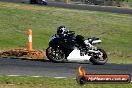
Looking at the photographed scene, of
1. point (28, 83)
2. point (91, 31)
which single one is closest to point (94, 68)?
point (28, 83)

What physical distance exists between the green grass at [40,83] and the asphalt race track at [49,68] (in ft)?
3.73

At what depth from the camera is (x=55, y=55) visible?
18.5 m

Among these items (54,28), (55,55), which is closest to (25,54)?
(55,55)

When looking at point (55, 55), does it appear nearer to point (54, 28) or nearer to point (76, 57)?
point (76, 57)

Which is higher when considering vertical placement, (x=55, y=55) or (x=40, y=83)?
(x=40, y=83)

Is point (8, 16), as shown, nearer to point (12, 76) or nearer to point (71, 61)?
point (71, 61)

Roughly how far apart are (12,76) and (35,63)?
11.0 ft

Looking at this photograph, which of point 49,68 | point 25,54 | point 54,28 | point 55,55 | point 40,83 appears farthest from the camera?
point 54,28

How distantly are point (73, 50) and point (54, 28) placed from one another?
15942mm

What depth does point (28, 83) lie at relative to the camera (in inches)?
520

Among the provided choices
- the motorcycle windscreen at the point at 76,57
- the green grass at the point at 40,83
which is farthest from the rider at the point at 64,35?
the green grass at the point at 40,83

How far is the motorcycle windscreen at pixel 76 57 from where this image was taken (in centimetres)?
1861

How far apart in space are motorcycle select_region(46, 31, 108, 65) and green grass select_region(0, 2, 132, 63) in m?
5.08

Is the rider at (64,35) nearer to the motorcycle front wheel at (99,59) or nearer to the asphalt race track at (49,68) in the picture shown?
the motorcycle front wheel at (99,59)
